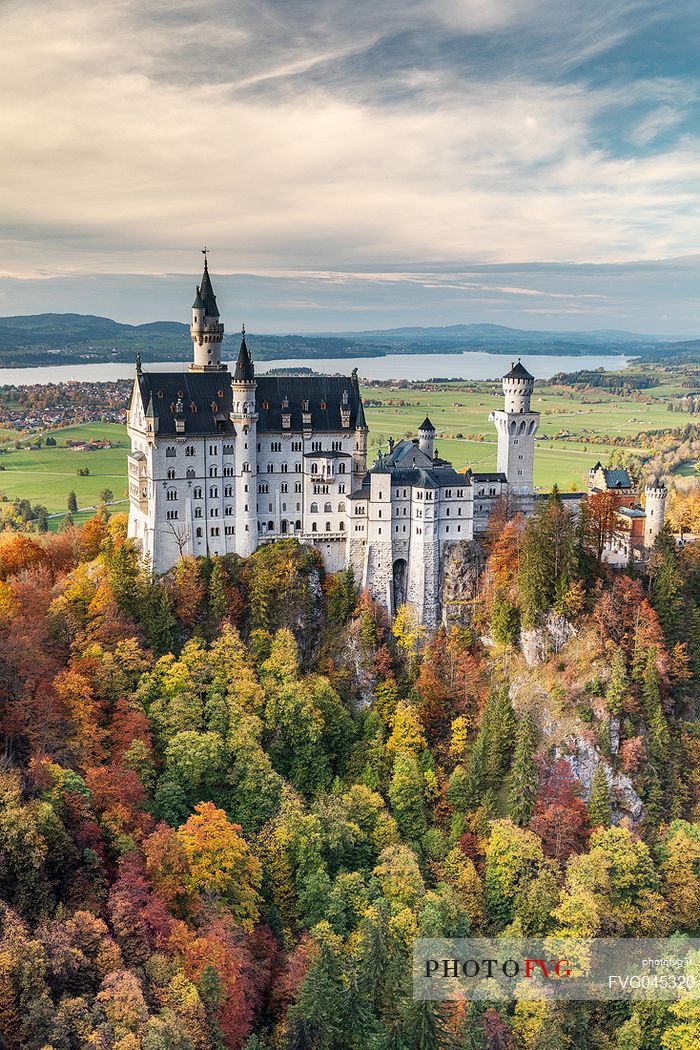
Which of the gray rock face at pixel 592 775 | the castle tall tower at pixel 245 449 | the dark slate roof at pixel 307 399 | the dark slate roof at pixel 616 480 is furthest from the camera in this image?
the dark slate roof at pixel 616 480

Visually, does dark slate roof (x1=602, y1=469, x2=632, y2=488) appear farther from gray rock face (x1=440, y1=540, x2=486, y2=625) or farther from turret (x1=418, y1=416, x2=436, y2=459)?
turret (x1=418, y1=416, x2=436, y2=459)

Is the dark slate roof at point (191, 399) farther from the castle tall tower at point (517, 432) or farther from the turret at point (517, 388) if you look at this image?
the turret at point (517, 388)

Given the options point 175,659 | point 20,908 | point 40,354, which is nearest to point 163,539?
point 175,659

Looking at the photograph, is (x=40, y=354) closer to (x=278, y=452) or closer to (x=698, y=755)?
(x=278, y=452)

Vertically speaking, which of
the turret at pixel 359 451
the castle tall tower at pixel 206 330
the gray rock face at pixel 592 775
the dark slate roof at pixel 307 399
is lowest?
the gray rock face at pixel 592 775

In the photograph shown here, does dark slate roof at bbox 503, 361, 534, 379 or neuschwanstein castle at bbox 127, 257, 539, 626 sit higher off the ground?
dark slate roof at bbox 503, 361, 534, 379

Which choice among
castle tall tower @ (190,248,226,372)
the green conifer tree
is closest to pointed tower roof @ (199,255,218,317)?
castle tall tower @ (190,248,226,372)

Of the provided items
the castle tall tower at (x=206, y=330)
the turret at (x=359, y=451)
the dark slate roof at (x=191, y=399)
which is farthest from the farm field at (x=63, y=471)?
the turret at (x=359, y=451)

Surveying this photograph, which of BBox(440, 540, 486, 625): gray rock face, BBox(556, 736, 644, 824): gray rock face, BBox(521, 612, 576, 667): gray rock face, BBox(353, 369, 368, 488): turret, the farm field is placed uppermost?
BBox(353, 369, 368, 488): turret
